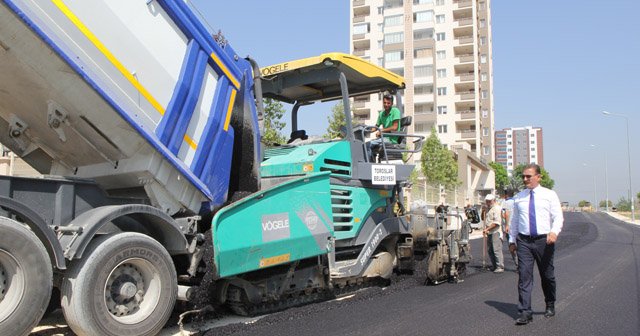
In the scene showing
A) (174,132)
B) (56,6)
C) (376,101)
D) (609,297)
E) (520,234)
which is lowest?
(609,297)

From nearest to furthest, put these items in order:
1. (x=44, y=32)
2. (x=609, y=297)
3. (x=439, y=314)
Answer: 1. (x=44, y=32)
2. (x=439, y=314)
3. (x=609, y=297)

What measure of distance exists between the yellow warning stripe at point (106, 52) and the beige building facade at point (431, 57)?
5254 centimetres

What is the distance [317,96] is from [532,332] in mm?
4309

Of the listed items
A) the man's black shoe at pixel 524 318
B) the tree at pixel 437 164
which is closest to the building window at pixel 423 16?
the tree at pixel 437 164

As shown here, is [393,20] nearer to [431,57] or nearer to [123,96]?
[431,57]

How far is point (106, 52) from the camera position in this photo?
4.01 m

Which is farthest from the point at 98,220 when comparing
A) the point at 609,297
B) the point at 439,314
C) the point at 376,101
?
the point at 376,101

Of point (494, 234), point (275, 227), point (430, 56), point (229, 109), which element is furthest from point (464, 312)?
point (430, 56)

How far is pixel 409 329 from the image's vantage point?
15.8ft

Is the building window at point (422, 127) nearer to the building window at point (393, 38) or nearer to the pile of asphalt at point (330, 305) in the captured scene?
the building window at point (393, 38)

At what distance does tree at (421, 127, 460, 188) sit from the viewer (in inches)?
1511

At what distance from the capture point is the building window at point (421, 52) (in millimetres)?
57969

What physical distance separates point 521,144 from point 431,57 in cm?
11479

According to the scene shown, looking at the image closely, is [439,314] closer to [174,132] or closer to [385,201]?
[385,201]
